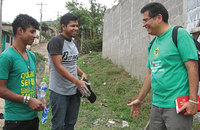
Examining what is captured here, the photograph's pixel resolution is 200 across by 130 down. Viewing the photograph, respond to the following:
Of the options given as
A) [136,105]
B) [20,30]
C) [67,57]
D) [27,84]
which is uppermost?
[20,30]

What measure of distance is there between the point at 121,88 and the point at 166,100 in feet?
15.1

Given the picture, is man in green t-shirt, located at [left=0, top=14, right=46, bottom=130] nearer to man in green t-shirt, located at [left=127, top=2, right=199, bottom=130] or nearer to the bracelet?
the bracelet

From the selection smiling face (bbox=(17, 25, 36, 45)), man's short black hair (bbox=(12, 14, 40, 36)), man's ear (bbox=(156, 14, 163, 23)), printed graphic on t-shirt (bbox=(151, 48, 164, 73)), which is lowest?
printed graphic on t-shirt (bbox=(151, 48, 164, 73))

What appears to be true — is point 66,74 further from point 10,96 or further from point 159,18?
point 159,18

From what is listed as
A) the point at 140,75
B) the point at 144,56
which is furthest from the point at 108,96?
the point at 144,56

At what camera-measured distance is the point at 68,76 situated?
7.81 ft

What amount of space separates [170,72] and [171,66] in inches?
2.3

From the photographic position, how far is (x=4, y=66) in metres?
1.71

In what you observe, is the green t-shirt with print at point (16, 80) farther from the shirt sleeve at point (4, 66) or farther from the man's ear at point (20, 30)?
the man's ear at point (20, 30)

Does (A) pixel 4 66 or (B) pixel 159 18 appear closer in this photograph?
(A) pixel 4 66

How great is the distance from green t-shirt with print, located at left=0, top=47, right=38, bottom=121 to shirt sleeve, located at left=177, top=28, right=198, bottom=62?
4.95 ft

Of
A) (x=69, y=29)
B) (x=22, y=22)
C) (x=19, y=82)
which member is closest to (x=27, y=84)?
(x=19, y=82)

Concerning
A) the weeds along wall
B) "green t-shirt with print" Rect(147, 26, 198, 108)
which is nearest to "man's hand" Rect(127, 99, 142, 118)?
"green t-shirt with print" Rect(147, 26, 198, 108)

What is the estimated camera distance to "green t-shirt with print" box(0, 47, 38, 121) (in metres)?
1.74
